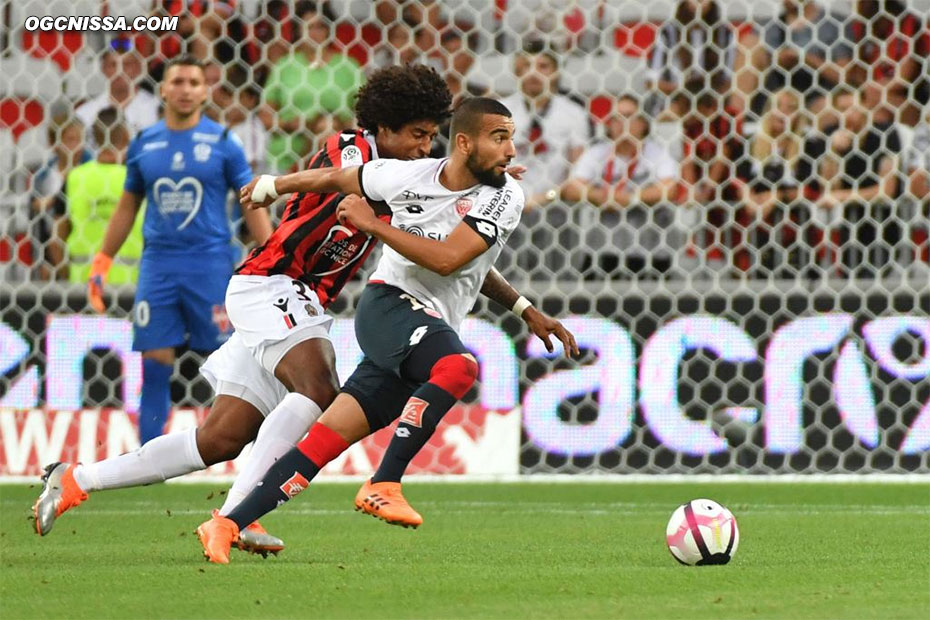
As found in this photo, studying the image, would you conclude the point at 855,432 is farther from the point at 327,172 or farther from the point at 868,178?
the point at 327,172

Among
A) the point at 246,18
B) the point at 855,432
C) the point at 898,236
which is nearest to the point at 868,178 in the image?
the point at 898,236

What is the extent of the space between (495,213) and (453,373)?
1.68ft

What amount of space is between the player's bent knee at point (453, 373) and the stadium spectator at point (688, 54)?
454 centimetres

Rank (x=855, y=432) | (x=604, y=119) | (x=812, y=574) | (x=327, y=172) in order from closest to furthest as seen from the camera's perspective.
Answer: (x=812, y=574) < (x=327, y=172) < (x=855, y=432) < (x=604, y=119)

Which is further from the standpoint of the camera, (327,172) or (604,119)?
(604,119)

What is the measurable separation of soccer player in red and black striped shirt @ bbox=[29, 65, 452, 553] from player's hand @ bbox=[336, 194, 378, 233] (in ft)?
0.86

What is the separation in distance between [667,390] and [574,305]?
0.67 meters

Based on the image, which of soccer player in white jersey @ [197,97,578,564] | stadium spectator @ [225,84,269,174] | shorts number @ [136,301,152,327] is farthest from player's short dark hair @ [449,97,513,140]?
stadium spectator @ [225,84,269,174]

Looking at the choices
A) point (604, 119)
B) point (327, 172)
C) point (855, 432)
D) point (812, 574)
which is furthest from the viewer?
point (604, 119)

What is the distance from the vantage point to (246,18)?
9.18 metres

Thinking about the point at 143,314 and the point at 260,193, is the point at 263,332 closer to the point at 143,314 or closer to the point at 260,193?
the point at 260,193

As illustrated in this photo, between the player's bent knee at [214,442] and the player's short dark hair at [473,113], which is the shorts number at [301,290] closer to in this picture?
the player's bent knee at [214,442]

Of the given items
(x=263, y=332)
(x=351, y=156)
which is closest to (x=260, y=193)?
(x=351, y=156)

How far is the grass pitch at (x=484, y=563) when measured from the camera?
391 centimetres
